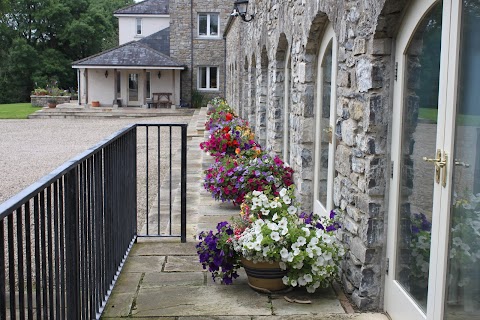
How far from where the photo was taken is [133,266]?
489cm

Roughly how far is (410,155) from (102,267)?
1.98 m

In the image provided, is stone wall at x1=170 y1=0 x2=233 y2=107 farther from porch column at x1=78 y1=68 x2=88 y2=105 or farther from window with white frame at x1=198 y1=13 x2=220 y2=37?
porch column at x1=78 y1=68 x2=88 y2=105

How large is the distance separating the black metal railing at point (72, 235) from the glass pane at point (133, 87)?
29.6m

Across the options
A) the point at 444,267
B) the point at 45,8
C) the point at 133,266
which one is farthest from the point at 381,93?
the point at 45,8

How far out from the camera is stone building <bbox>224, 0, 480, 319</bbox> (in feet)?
9.02

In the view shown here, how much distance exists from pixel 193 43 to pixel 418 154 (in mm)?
30615

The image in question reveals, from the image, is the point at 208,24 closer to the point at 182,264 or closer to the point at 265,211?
the point at 182,264

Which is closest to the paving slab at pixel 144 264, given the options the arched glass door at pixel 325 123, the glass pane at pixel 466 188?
the arched glass door at pixel 325 123

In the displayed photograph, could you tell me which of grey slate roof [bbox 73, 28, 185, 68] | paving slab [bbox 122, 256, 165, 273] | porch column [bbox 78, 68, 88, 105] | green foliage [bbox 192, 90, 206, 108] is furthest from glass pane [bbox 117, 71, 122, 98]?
paving slab [bbox 122, 256, 165, 273]

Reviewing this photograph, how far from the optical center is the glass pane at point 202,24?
32969mm

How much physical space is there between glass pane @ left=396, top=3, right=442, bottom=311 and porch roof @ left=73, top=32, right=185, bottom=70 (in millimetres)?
29148

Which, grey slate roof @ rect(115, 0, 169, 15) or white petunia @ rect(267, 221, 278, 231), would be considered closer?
white petunia @ rect(267, 221, 278, 231)

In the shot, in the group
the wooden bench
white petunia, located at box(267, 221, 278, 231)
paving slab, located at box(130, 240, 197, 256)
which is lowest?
paving slab, located at box(130, 240, 197, 256)

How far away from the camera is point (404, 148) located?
3496 millimetres
